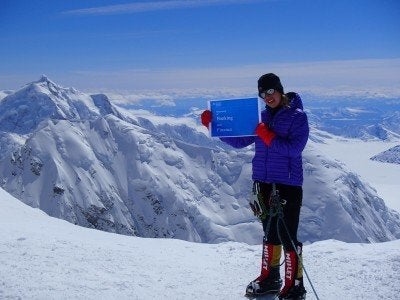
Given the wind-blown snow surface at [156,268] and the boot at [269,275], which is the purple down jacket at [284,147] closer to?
the boot at [269,275]

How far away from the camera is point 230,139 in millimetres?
9359

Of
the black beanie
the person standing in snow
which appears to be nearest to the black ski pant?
the person standing in snow

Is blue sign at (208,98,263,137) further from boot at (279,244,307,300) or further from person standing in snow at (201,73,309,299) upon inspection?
boot at (279,244,307,300)

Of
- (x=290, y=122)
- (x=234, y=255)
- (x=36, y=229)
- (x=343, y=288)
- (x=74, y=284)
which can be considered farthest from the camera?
(x=36, y=229)

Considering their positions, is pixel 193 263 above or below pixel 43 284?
below

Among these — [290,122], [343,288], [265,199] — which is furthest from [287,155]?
[343,288]

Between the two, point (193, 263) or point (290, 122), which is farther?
point (193, 263)

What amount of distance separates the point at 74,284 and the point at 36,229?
4.93m

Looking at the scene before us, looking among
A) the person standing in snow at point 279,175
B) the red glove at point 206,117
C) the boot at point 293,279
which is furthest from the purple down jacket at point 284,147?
the boot at point 293,279

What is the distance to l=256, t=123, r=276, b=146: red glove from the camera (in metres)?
8.20

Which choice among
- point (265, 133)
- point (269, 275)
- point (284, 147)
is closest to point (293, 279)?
point (269, 275)

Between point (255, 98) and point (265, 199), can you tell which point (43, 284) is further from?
point (255, 98)

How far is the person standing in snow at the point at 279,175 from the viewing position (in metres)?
8.30

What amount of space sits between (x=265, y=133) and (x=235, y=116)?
1047mm
